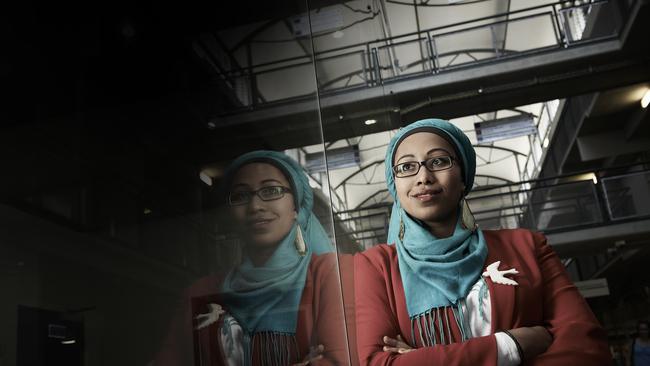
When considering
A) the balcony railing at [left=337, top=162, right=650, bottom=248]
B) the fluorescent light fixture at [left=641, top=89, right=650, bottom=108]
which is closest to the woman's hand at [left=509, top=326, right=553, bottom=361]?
the balcony railing at [left=337, top=162, right=650, bottom=248]

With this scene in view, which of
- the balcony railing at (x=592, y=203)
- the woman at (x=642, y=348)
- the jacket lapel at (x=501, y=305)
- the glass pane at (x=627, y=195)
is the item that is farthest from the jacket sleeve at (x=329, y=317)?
the glass pane at (x=627, y=195)

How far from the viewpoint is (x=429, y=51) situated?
24.0 feet

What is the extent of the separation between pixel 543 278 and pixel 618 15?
234 inches

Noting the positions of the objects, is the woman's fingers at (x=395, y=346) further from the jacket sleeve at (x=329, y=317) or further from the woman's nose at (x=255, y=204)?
the woman's nose at (x=255, y=204)

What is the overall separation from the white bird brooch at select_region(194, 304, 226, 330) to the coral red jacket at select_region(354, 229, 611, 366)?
26.0 inches

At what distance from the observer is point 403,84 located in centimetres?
637

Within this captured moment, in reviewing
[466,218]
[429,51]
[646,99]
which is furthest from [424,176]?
[646,99]

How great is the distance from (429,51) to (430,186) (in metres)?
6.26

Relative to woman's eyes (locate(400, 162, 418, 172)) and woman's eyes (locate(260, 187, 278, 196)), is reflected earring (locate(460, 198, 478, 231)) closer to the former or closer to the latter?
woman's eyes (locate(400, 162, 418, 172))

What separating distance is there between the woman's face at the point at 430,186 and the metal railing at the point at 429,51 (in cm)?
20

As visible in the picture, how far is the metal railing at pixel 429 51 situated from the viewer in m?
0.73

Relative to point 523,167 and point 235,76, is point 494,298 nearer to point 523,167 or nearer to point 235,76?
point 235,76

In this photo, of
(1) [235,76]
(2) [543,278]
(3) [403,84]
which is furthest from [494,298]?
(3) [403,84]

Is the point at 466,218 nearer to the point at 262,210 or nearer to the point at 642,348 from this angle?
the point at 262,210
